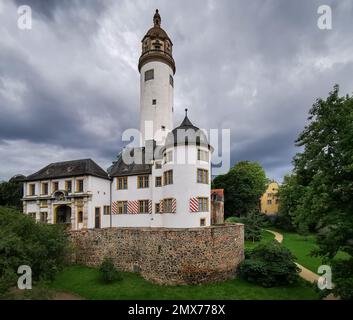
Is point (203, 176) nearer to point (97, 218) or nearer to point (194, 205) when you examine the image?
point (194, 205)

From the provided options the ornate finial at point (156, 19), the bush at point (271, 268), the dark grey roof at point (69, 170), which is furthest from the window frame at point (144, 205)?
the ornate finial at point (156, 19)

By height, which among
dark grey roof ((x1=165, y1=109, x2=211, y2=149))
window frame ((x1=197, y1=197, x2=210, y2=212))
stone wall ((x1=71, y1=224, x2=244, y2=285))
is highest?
dark grey roof ((x1=165, y1=109, x2=211, y2=149))

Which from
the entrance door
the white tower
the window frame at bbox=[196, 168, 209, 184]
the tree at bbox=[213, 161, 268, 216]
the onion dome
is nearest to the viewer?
the window frame at bbox=[196, 168, 209, 184]

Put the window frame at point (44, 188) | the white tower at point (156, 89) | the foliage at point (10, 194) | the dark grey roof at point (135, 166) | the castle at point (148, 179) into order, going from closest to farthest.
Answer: the castle at point (148, 179) → the dark grey roof at point (135, 166) → the window frame at point (44, 188) → the white tower at point (156, 89) → the foliage at point (10, 194)

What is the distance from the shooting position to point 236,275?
62.1 feet

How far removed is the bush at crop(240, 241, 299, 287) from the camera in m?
17.6

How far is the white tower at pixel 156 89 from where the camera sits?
28.5m

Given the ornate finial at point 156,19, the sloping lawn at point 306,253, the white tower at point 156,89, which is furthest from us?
the ornate finial at point 156,19

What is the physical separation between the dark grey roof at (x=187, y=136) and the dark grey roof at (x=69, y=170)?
9.23m

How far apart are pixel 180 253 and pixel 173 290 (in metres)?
2.43

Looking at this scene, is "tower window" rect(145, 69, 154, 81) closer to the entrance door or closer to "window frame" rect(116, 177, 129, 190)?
"window frame" rect(116, 177, 129, 190)

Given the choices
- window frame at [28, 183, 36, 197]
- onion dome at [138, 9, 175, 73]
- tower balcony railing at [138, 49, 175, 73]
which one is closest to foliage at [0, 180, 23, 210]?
window frame at [28, 183, 36, 197]

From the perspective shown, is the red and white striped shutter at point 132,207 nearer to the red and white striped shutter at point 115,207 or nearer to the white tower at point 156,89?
the red and white striped shutter at point 115,207
